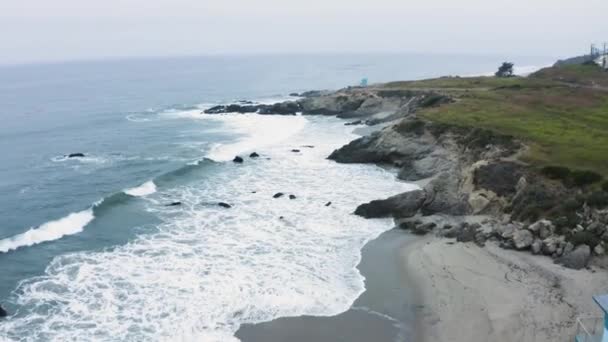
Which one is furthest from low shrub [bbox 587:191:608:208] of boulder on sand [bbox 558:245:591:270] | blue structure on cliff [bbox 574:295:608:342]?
blue structure on cliff [bbox 574:295:608:342]

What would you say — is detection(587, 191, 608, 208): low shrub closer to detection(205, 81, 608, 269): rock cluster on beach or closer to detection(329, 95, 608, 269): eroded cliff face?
detection(329, 95, 608, 269): eroded cliff face

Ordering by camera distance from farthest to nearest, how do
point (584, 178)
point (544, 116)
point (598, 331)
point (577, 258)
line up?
point (544, 116) → point (584, 178) → point (577, 258) → point (598, 331)

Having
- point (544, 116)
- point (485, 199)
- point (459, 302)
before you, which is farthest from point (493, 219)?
point (544, 116)

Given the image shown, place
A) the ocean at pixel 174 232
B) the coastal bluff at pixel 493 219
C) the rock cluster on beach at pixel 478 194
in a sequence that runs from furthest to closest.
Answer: the rock cluster on beach at pixel 478 194
the ocean at pixel 174 232
the coastal bluff at pixel 493 219

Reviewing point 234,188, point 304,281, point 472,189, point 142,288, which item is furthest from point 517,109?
point 142,288

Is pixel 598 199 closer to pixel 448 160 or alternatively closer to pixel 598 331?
pixel 598 331

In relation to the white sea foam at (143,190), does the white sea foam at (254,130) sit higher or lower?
higher

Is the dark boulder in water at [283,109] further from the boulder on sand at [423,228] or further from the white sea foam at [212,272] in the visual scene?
the boulder on sand at [423,228]

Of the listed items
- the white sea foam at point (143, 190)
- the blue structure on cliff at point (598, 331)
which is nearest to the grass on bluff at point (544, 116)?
the blue structure on cliff at point (598, 331)
